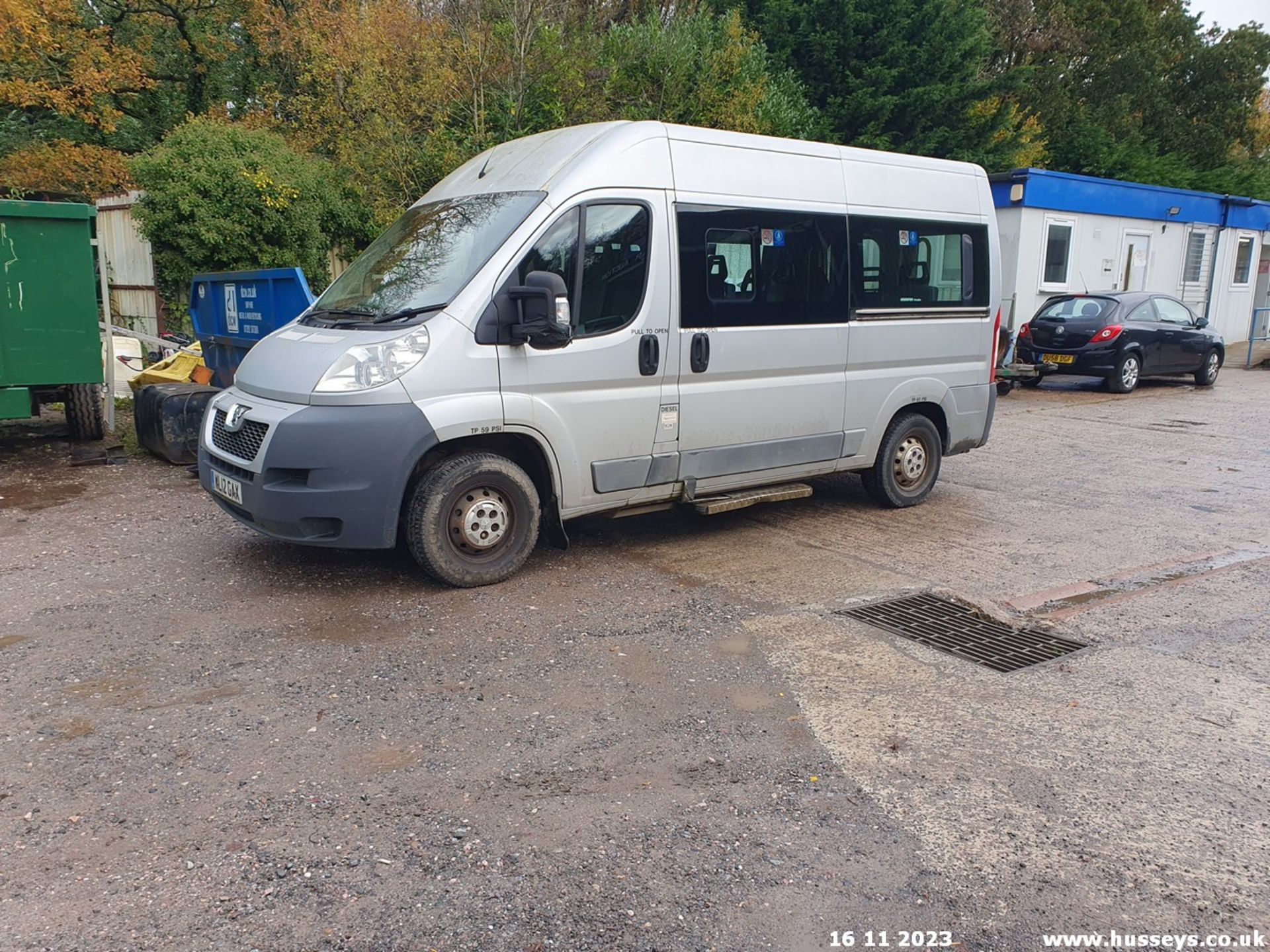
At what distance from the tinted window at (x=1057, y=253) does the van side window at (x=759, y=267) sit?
1287 cm

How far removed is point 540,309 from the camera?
5.54 m

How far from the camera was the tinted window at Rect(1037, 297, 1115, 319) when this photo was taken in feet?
52.9

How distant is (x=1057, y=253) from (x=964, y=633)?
603 inches

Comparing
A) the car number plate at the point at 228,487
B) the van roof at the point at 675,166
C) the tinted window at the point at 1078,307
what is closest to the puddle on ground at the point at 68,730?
the car number plate at the point at 228,487

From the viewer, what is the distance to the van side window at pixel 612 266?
5.95m

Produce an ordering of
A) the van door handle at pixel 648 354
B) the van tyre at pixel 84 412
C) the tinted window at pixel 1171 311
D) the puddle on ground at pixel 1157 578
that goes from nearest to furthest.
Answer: the puddle on ground at pixel 1157 578
the van door handle at pixel 648 354
the van tyre at pixel 84 412
the tinted window at pixel 1171 311

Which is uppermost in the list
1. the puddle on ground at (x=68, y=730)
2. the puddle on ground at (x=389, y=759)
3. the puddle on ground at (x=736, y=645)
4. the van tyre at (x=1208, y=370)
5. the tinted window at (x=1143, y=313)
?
the tinted window at (x=1143, y=313)

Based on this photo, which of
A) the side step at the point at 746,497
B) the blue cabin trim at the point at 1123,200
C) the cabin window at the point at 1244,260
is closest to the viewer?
the side step at the point at 746,497

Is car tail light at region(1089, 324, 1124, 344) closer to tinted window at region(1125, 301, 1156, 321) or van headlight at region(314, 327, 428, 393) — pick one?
tinted window at region(1125, 301, 1156, 321)

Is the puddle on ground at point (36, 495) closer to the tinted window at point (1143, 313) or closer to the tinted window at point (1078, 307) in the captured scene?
the tinted window at point (1078, 307)

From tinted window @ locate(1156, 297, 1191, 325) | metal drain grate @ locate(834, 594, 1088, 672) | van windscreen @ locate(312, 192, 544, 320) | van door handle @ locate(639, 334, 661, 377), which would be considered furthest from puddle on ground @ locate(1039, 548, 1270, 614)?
tinted window @ locate(1156, 297, 1191, 325)

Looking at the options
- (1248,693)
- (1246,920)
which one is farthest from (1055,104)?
(1246,920)

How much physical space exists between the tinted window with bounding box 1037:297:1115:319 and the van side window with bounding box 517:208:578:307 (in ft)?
42.3

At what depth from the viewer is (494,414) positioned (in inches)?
220
